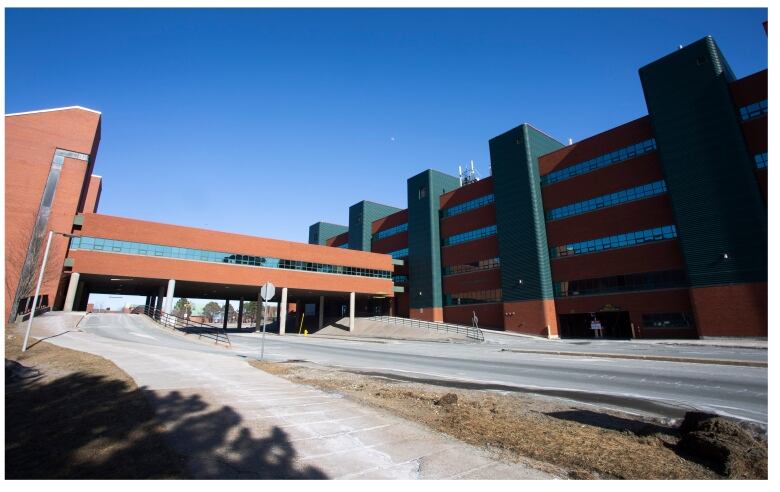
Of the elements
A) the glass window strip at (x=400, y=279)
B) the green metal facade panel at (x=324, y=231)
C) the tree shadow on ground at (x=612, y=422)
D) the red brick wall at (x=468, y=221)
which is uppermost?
the green metal facade panel at (x=324, y=231)

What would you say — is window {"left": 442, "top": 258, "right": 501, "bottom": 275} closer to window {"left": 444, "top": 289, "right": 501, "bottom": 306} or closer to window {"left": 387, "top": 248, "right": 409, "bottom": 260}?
window {"left": 444, "top": 289, "right": 501, "bottom": 306}

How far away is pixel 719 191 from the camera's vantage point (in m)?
28.4

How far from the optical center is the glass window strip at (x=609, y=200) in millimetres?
33844

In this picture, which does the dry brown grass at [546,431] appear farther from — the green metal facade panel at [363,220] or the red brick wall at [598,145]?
the green metal facade panel at [363,220]

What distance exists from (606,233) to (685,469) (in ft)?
120

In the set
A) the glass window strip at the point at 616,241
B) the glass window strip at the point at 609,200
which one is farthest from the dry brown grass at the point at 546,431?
the glass window strip at the point at 609,200

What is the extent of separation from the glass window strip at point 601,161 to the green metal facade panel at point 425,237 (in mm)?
16893

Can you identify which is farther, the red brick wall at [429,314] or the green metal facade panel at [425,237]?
the green metal facade panel at [425,237]

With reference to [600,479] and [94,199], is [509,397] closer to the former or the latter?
[600,479]

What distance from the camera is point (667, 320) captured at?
31.7 m

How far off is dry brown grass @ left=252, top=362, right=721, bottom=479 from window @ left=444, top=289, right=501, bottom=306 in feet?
121

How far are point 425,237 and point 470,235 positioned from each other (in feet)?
24.8

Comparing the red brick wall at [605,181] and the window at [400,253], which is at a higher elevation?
the red brick wall at [605,181]
